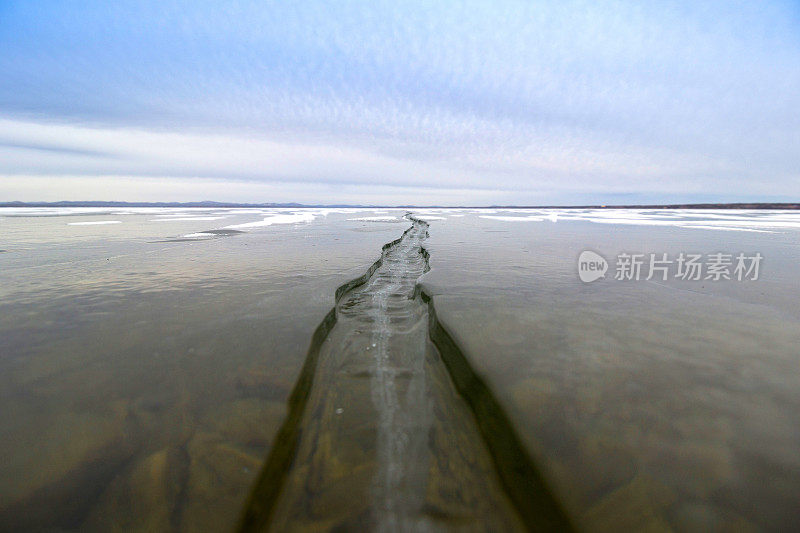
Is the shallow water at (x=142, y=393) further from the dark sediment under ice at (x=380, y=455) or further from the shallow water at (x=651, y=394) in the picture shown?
the shallow water at (x=651, y=394)

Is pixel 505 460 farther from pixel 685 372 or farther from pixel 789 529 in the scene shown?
pixel 685 372

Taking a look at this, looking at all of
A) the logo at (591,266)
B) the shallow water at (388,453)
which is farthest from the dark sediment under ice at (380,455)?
the logo at (591,266)

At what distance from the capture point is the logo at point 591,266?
29.5ft

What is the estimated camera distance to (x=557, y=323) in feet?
18.0

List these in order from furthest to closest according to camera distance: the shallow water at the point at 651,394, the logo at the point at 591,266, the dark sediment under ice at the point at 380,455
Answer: the logo at the point at 591,266
the dark sediment under ice at the point at 380,455
the shallow water at the point at 651,394

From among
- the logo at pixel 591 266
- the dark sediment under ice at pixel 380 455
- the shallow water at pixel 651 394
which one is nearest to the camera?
the shallow water at pixel 651 394

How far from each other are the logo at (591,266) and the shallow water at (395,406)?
181 centimetres

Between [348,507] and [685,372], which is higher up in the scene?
[685,372]

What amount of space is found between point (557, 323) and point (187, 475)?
17.9 ft

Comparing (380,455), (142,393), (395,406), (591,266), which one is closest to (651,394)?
(395,406)

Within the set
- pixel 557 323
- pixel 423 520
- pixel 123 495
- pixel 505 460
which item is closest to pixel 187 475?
pixel 123 495

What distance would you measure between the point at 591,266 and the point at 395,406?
9355mm

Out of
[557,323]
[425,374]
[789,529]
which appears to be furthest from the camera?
[557,323]

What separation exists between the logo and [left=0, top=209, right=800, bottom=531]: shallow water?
5.92 ft
